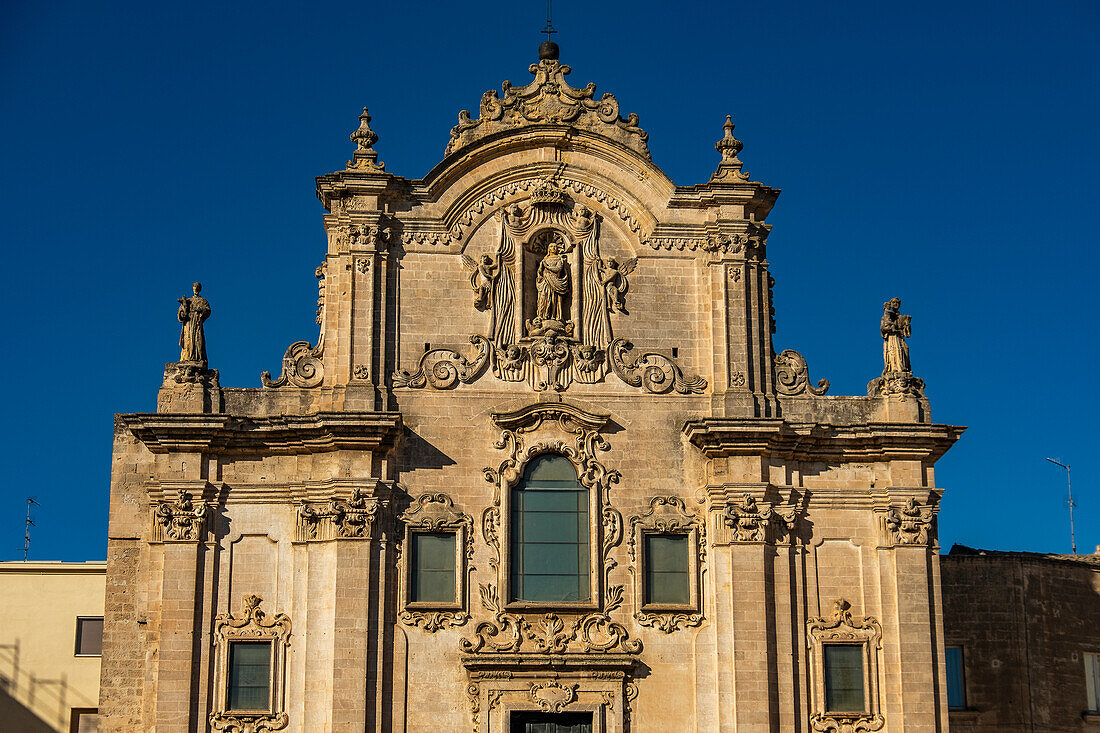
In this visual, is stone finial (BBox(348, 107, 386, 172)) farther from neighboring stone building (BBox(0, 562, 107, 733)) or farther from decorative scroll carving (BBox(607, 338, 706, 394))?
neighboring stone building (BBox(0, 562, 107, 733))

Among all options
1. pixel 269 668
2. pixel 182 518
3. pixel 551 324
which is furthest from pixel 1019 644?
pixel 182 518

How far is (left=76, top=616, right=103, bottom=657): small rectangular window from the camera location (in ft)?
118

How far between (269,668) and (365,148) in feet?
29.6

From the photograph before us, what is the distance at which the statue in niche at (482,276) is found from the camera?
93.5 feet

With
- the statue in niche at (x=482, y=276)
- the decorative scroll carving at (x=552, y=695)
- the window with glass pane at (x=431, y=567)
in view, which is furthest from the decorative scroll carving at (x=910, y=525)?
the statue in niche at (x=482, y=276)

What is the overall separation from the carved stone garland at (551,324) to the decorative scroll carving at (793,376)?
139 centimetres

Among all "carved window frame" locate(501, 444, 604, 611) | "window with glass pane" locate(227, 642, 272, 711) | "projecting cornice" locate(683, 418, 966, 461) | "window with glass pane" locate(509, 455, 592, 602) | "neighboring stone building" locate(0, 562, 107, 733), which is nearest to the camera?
"window with glass pane" locate(227, 642, 272, 711)

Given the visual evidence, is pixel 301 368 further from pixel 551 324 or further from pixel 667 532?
pixel 667 532

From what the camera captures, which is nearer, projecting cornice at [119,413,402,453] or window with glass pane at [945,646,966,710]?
projecting cornice at [119,413,402,453]

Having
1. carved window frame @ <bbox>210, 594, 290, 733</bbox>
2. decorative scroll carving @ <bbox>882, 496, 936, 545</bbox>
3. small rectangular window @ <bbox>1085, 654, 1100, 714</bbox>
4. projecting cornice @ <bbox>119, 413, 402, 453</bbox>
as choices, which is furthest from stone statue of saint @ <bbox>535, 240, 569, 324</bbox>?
small rectangular window @ <bbox>1085, 654, 1100, 714</bbox>

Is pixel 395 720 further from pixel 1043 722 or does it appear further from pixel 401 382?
pixel 1043 722

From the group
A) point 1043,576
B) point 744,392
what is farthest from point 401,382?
point 1043,576

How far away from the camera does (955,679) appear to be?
31.5 metres

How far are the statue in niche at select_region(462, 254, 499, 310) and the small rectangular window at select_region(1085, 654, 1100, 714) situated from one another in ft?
45.4
